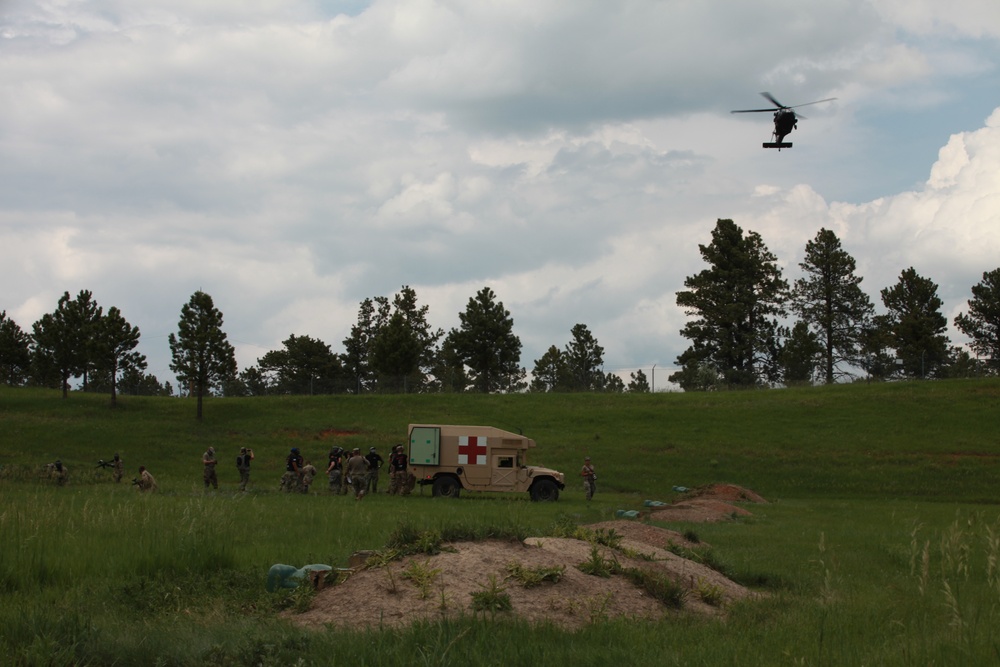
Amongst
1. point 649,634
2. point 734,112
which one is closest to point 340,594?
point 649,634

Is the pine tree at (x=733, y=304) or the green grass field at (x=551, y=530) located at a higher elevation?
the pine tree at (x=733, y=304)

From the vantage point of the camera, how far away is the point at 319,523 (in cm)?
1747

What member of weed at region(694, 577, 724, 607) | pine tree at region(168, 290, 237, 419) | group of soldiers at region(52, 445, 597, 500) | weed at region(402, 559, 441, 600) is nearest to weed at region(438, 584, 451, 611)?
weed at region(402, 559, 441, 600)

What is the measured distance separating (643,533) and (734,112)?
19.2m

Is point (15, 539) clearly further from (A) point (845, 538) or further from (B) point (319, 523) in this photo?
(A) point (845, 538)

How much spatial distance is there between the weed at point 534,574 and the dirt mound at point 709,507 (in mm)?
14316

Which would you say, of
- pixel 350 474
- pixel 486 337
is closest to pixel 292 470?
pixel 350 474

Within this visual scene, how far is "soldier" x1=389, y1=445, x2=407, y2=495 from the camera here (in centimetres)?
3350

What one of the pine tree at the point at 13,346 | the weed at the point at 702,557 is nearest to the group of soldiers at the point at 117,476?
the weed at the point at 702,557

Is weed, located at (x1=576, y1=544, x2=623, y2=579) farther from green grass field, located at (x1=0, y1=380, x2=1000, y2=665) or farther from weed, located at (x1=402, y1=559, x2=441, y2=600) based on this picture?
weed, located at (x1=402, y1=559, x2=441, y2=600)

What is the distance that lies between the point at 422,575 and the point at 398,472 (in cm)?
2456

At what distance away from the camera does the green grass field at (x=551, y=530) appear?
23.2 ft

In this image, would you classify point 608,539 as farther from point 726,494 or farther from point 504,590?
point 726,494

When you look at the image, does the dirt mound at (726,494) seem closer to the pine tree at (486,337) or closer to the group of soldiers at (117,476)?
the group of soldiers at (117,476)
